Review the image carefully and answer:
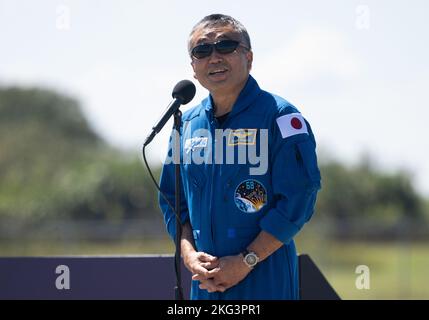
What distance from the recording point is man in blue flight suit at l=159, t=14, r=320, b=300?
4.18 m

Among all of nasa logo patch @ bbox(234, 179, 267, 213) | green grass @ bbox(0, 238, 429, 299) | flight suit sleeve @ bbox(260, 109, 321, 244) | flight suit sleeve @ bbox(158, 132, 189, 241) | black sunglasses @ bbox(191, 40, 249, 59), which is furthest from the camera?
green grass @ bbox(0, 238, 429, 299)

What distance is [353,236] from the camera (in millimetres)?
18906

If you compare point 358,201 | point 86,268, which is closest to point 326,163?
point 358,201

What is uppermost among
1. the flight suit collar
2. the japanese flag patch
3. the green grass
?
the flight suit collar

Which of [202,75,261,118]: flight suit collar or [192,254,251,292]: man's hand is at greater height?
[202,75,261,118]: flight suit collar

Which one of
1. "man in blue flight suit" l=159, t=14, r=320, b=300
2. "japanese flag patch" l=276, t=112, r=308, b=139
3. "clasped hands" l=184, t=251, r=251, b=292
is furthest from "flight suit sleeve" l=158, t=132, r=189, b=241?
"japanese flag patch" l=276, t=112, r=308, b=139

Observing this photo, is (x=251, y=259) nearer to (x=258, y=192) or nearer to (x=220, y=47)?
(x=258, y=192)

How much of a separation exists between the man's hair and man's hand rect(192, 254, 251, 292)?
1.22m

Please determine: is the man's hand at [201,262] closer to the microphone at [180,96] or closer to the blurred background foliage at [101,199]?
the microphone at [180,96]

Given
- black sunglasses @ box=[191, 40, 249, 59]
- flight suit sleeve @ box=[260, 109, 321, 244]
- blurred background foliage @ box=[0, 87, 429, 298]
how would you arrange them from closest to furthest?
flight suit sleeve @ box=[260, 109, 321, 244] → black sunglasses @ box=[191, 40, 249, 59] → blurred background foliage @ box=[0, 87, 429, 298]

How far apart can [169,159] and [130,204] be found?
64.1ft

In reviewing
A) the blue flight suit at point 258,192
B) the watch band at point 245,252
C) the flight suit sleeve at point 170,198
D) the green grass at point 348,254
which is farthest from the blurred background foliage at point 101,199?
the watch band at point 245,252

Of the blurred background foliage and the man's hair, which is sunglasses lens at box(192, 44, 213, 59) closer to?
the man's hair
